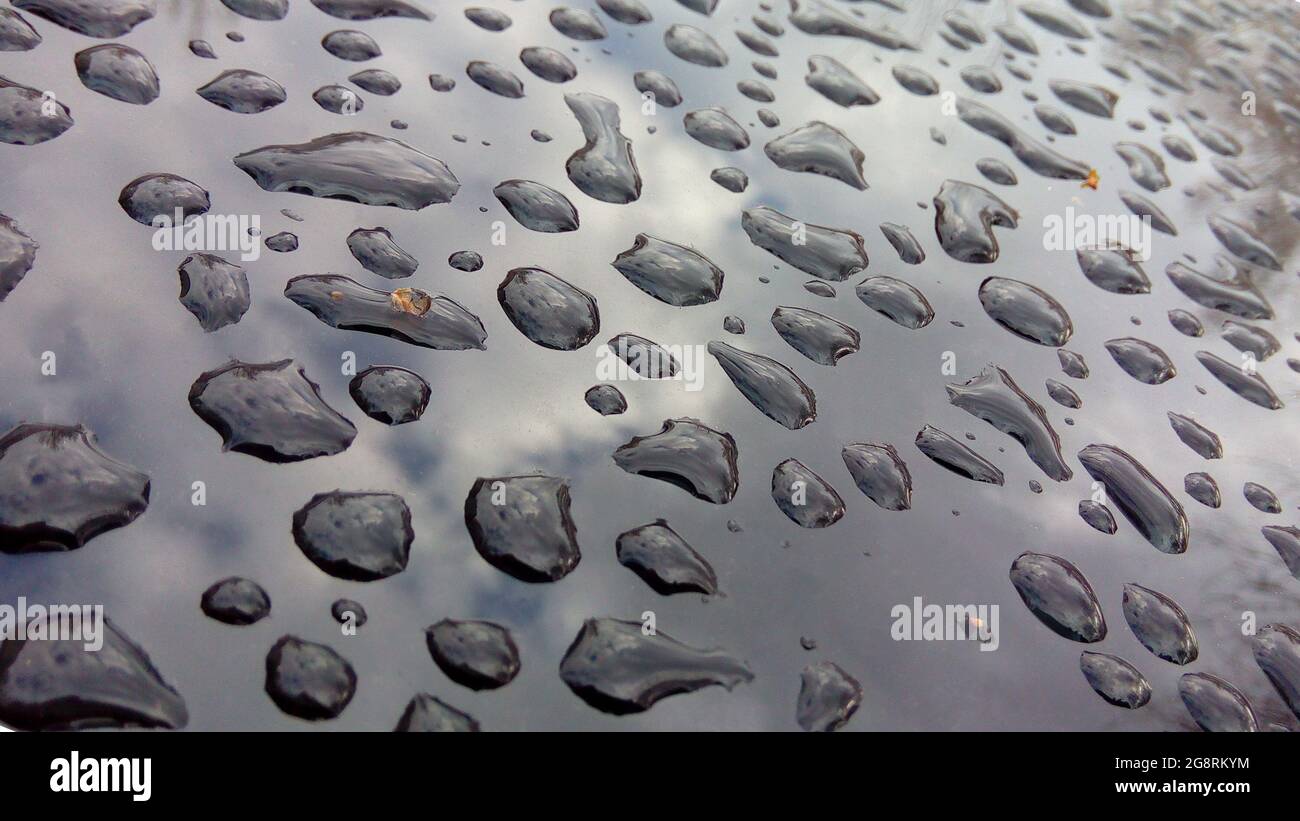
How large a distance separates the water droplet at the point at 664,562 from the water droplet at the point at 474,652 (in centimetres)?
21

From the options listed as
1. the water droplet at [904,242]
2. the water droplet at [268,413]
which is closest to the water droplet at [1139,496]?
the water droplet at [904,242]

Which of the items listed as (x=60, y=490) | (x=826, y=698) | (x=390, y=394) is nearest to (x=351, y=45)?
(x=390, y=394)

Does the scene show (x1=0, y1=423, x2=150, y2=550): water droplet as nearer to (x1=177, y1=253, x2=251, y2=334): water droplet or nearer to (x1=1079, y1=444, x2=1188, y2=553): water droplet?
(x1=177, y1=253, x2=251, y2=334): water droplet

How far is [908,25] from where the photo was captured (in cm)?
246

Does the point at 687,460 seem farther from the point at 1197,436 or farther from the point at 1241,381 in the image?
the point at 1241,381

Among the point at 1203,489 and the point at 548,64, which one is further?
the point at 548,64

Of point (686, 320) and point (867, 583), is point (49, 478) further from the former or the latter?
point (867, 583)

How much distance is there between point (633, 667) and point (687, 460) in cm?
35

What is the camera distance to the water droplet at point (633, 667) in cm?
108

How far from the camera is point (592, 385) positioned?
4.58 feet

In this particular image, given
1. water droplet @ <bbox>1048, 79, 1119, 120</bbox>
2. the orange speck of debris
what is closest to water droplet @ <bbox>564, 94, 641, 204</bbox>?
the orange speck of debris

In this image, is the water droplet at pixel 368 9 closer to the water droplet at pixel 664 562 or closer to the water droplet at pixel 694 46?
the water droplet at pixel 694 46
